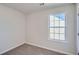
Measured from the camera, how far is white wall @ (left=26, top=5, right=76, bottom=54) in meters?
1.31

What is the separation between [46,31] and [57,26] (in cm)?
25

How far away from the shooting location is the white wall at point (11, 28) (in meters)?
1.45

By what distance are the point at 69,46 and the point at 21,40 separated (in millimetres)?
852

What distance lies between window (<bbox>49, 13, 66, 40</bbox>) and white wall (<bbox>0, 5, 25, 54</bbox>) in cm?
51

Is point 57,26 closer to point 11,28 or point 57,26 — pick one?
point 57,26

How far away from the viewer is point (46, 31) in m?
1.49

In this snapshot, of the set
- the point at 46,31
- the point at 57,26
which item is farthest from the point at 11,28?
the point at 57,26

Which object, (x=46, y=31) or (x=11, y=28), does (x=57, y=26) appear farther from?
(x=11, y=28)

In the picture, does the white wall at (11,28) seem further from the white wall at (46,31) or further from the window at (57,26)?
the window at (57,26)

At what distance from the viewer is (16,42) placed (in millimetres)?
1479

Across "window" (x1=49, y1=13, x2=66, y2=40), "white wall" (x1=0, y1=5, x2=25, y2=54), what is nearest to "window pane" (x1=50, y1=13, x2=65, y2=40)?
"window" (x1=49, y1=13, x2=66, y2=40)

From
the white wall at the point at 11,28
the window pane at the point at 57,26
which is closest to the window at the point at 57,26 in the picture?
the window pane at the point at 57,26

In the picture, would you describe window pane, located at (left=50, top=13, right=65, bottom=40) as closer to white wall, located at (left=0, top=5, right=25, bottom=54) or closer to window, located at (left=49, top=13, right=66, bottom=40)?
window, located at (left=49, top=13, right=66, bottom=40)

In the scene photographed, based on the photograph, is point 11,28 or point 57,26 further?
point 11,28
